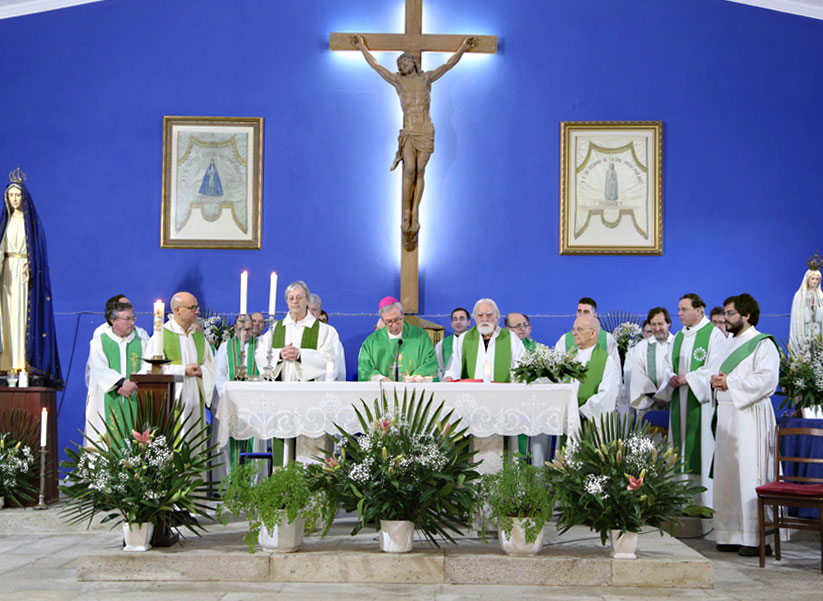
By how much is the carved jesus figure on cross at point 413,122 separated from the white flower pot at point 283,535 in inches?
185

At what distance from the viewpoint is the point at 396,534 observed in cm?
516

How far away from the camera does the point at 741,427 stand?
A: 643cm

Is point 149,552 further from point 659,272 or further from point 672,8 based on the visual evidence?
point 672,8

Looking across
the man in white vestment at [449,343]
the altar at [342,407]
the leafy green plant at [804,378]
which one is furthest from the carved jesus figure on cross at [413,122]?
the altar at [342,407]

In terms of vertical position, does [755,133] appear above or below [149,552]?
above

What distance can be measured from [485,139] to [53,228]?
4.44 meters

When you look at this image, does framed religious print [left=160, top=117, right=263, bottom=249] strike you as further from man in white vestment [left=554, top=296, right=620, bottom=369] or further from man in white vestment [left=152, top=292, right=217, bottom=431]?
man in white vestment [left=554, top=296, right=620, bottom=369]


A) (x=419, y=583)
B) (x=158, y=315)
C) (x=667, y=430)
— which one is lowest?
(x=419, y=583)

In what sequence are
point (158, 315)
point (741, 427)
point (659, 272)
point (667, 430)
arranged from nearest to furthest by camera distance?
1. point (158, 315)
2. point (741, 427)
3. point (667, 430)
4. point (659, 272)

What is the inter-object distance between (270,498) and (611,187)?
228 inches

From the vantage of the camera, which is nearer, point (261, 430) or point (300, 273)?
point (261, 430)

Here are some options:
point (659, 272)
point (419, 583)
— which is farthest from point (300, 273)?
point (419, 583)

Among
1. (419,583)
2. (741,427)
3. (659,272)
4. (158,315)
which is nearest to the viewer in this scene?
(419,583)

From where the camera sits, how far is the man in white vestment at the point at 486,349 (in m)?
7.21
